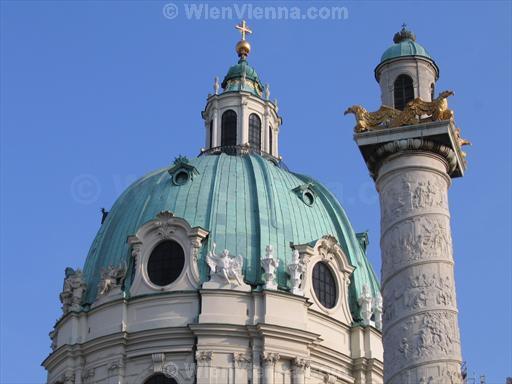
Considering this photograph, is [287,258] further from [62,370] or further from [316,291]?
[62,370]

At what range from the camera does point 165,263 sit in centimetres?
4709

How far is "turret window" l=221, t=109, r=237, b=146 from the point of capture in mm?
54906

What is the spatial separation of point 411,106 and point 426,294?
480 centimetres

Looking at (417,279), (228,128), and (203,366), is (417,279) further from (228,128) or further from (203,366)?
(228,128)

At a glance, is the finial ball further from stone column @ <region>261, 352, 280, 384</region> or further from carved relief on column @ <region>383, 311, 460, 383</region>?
carved relief on column @ <region>383, 311, 460, 383</region>

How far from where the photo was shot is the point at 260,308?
45.4m

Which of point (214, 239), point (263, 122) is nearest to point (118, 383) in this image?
point (214, 239)

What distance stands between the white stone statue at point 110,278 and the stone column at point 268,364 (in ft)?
22.3

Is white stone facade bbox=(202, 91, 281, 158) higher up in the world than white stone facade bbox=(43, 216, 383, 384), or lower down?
higher up

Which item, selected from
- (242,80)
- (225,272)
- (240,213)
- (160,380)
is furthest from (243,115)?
(160,380)

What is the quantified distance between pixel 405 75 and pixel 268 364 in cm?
1709

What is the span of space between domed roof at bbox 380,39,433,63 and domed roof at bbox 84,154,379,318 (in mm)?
17429

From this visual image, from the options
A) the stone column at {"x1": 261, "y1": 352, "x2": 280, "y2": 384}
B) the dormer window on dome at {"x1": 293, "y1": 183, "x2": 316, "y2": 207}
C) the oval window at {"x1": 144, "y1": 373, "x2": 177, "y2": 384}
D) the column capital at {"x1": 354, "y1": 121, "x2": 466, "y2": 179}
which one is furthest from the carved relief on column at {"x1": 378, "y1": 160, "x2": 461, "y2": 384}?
the dormer window on dome at {"x1": 293, "y1": 183, "x2": 316, "y2": 207}

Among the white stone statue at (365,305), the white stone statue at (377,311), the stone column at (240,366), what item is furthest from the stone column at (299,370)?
the white stone statue at (377,311)
